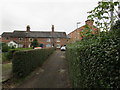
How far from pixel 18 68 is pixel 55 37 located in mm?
31372

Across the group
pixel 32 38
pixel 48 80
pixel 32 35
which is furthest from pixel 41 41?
pixel 48 80

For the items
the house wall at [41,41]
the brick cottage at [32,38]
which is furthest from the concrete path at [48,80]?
the brick cottage at [32,38]

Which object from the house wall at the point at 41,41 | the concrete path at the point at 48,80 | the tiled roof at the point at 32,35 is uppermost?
the tiled roof at the point at 32,35

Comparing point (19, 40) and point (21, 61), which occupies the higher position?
point (19, 40)

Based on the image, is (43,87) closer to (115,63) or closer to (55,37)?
(115,63)

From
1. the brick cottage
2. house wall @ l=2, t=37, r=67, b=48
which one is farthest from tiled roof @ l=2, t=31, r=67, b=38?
Answer: house wall @ l=2, t=37, r=67, b=48

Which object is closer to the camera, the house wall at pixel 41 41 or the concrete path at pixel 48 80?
the concrete path at pixel 48 80

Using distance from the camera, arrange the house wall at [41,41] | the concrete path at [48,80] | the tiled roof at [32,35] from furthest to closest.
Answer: the tiled roof at [32,35] < the house wall at [41,41] < the concrete path at [48,80]

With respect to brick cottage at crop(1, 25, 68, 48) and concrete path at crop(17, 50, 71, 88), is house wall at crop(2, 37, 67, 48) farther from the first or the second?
concrete path at crop(17, 50, 71, 88)

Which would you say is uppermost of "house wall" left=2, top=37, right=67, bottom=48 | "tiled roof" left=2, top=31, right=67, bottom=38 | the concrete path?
"tiled roof" left=2, top=31, right=67, bottom=38

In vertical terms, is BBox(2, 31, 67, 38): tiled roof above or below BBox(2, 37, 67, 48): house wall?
above

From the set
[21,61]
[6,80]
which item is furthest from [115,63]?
[6,80]

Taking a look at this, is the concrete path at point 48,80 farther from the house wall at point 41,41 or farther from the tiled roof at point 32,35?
the tiled roof at point 32,35

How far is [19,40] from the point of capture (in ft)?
112
